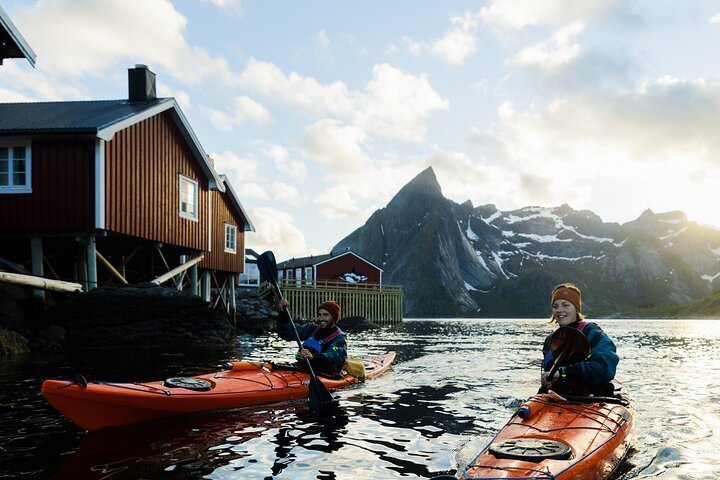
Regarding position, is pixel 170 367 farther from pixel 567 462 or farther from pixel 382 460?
pixel 567 462

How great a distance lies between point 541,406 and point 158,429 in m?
4.55

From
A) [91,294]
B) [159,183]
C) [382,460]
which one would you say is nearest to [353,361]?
[382,460]

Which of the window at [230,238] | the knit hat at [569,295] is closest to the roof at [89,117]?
the window at [230,238]

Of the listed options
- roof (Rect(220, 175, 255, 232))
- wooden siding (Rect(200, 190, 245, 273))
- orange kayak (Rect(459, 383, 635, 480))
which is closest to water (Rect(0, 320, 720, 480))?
orange kayak (Rect(459, 383, 635, 480))

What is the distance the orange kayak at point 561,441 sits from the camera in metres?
4.50

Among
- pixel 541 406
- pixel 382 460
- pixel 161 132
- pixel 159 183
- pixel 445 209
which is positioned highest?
pixel 445 209

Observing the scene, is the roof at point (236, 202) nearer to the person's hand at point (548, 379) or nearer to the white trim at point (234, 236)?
the white trim at point (234, 236)

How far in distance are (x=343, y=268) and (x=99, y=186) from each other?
39.0 meters

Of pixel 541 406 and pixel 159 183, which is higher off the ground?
pixel 159 183

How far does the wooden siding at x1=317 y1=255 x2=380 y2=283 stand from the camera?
Answer: 54656 mm

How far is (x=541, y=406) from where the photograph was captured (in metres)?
6.11

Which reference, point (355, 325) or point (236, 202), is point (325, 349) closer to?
point (236, 202)

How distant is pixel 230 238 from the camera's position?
95.6 ft

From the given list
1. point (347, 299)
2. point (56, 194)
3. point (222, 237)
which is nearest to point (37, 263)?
point (56, 194)
